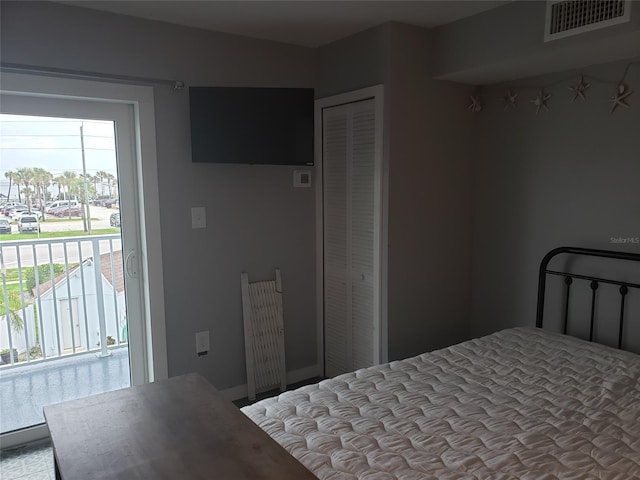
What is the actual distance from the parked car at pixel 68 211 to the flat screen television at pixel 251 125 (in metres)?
0.72

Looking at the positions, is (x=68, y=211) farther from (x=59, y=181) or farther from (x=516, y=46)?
(x=516, y=46)

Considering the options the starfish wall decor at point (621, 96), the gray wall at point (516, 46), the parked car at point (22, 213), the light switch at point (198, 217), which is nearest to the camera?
the gray wall at point (516, 46)

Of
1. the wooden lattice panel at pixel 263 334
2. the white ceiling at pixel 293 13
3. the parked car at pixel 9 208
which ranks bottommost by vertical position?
the wooden lattice panel at pixel 263 334

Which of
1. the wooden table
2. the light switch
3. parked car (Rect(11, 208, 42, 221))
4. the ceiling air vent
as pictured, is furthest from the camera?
the light switch

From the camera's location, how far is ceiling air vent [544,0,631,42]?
2.03 m

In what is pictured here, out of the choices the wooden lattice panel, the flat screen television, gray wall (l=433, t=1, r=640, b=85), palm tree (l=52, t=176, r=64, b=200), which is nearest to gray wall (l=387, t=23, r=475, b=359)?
gray wall (l=433, t=1, r=640, b=85)

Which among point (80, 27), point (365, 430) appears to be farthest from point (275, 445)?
point (80, 27)

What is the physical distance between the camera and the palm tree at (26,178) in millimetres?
2506

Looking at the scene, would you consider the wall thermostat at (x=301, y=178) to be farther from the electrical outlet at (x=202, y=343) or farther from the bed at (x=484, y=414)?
the bed at (x=484, y=414)

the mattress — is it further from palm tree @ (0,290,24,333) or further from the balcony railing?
palm tree @ (0,290,24,333)

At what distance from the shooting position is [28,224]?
256 centimetres

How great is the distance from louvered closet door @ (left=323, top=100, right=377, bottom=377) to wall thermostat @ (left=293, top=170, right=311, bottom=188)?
114 millimetres

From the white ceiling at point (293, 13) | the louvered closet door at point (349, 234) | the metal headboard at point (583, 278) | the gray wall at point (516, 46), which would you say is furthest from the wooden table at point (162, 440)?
the gray wall at point (516, 46)

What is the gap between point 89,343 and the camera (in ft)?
9.69
